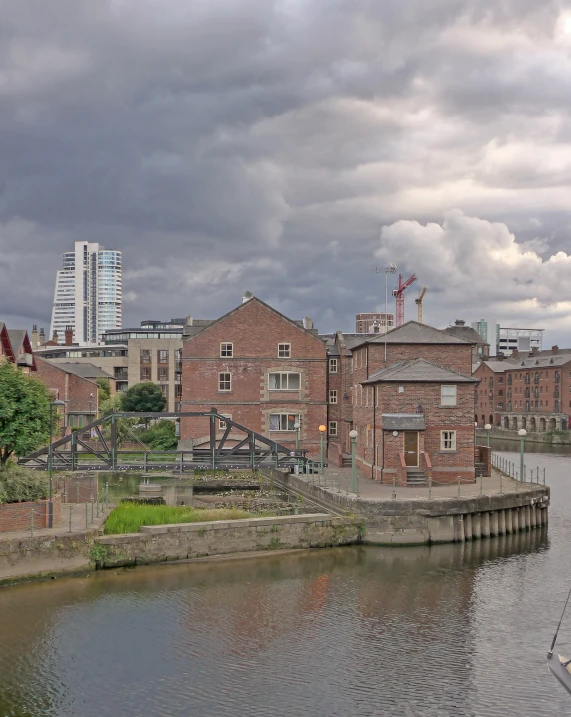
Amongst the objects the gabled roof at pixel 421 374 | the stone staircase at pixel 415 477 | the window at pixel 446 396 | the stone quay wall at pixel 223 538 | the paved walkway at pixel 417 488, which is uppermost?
the gabled roof at pixel 421 374

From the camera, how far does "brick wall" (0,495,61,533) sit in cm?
2877

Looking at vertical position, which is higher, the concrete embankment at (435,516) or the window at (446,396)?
the window at (446,396)

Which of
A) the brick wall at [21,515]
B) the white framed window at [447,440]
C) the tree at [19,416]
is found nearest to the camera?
the brick wall at [21,515]

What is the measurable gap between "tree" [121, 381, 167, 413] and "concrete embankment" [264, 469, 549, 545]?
6281 centimetres

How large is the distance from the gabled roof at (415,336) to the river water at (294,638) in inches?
692

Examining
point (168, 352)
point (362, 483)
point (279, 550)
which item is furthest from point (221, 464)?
point (168, 352)

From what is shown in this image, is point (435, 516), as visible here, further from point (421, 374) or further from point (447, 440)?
point (421, 374)

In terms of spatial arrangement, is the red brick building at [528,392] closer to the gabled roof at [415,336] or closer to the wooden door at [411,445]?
the gabled roof at [415,336]

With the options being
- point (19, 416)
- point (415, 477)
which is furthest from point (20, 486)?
point (415, 477)

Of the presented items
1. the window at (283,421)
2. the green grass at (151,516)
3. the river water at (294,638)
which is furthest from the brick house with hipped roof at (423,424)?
the window at (283,421)

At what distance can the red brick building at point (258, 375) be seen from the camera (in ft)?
198

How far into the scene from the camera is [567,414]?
393 ft

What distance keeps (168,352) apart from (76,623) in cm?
9323

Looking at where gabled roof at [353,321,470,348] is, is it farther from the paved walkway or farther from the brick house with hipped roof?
the paved walkway
